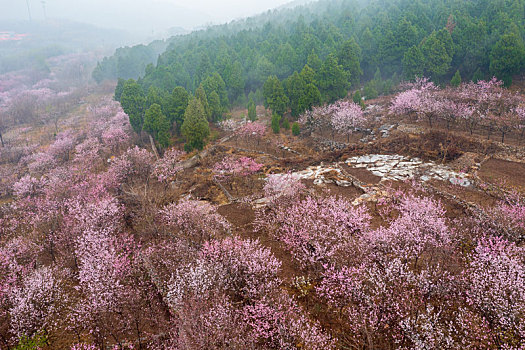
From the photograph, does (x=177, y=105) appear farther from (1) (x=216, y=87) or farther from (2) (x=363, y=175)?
(2) (x=363, y=175)

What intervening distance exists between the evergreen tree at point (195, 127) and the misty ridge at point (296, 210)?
0.25 m

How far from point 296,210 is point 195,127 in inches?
881

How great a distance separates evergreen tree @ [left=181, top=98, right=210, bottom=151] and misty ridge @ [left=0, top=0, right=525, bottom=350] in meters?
0.25

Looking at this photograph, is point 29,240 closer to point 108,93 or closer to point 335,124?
point 335,124

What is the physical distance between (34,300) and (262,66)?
162 feet

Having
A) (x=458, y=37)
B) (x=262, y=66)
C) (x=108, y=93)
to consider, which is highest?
(x=458, y=37)

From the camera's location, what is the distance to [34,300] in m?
11.7

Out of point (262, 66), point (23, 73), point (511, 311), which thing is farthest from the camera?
point (23, 73)

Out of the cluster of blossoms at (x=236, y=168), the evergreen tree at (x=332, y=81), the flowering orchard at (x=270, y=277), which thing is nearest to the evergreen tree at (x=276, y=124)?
the evergreen tree at (x=332, y=81)

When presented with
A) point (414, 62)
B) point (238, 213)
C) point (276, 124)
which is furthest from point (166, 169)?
point (414, 62)

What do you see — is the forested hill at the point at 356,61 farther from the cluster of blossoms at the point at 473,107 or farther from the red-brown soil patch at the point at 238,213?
the red-brown soil patch at the point at 238,213

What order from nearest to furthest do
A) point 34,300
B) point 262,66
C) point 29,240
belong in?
point 34,300 < point 29,240 < point 262,66

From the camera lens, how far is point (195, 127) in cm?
3325

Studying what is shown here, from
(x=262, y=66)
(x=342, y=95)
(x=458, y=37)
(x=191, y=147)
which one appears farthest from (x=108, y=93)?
(x=458, y=37)
